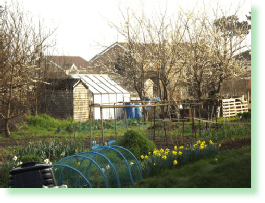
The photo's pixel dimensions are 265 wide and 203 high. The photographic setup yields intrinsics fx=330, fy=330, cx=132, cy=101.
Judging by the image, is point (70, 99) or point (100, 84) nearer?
point (70, 99)

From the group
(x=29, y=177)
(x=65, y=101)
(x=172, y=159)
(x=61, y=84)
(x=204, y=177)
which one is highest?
(x=61, y=84)

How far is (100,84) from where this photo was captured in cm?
1644

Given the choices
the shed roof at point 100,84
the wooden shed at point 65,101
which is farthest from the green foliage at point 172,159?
the shed roof at point 100,84

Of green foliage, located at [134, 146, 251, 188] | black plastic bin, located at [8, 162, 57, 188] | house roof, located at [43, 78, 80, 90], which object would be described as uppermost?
house roof, located at [43, 78, 80, 90]

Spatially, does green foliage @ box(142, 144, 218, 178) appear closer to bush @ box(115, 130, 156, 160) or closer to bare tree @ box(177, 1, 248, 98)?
bush @ box(115, 130, 156, 160)

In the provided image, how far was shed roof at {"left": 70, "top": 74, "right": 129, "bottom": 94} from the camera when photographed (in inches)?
613

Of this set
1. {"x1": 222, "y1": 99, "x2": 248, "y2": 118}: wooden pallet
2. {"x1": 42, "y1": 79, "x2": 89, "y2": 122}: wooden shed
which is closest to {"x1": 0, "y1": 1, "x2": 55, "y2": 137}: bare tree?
{"x1": 42, "y1": 79, "x2": 89, "y2": 122}: wooden shed

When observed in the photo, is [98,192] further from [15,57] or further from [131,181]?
[15,57]

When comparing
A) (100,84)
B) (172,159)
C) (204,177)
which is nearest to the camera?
(204,177)

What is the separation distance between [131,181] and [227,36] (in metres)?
10.4

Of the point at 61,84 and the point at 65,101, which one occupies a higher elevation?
the point at 61,84

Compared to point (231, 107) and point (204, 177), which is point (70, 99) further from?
point (204, 177)

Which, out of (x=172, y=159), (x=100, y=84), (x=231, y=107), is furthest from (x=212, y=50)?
(x=172, y=159)

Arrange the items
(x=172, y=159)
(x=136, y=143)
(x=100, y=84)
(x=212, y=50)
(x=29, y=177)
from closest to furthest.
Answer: (x=29, y=177), (x=172, y=159), (x=136, y=143), (x=212, y=50), (x=100, y=84)
